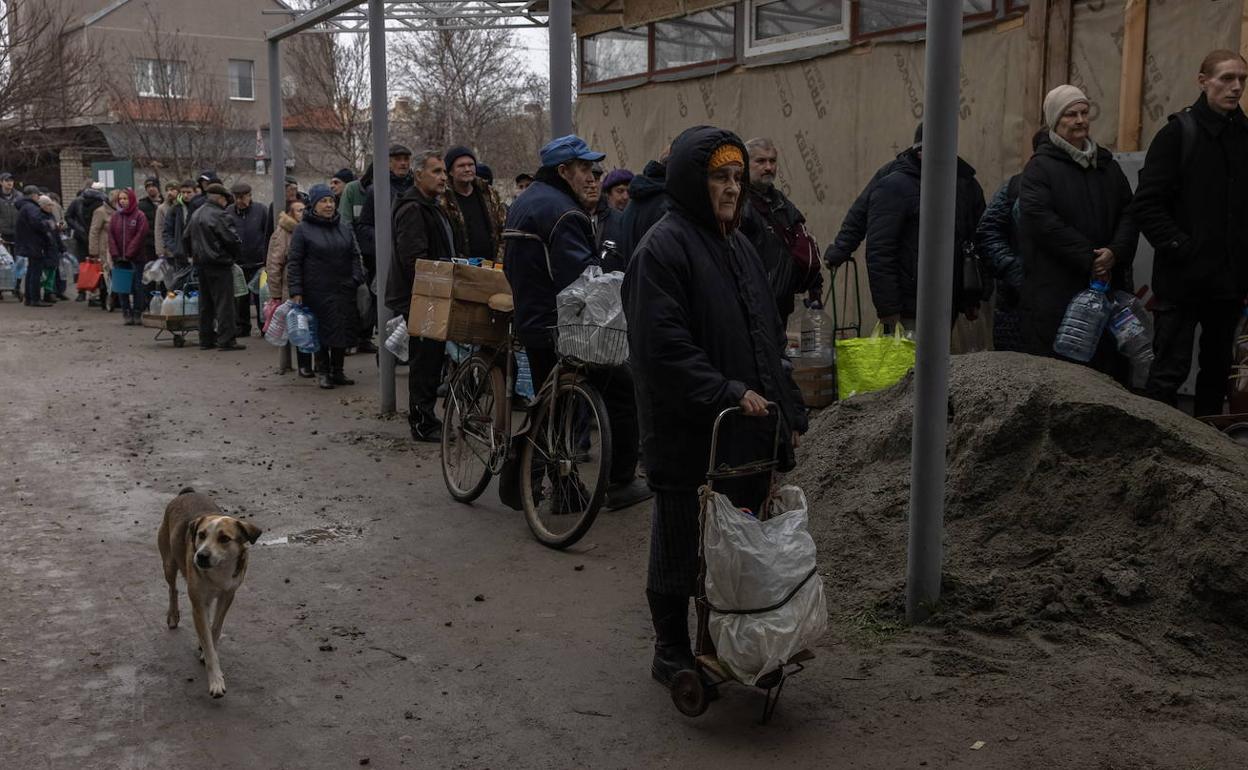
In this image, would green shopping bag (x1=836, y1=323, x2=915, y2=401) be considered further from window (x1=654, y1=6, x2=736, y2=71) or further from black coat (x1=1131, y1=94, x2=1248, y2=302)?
window (x1=654, y1=6, x2=736, y2=71)

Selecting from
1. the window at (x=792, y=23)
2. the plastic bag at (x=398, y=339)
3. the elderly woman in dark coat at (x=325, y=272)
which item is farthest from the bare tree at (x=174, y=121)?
the plastic bag at (x=398, y=339)

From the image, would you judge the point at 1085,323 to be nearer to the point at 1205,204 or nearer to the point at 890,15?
the point at 1205,204

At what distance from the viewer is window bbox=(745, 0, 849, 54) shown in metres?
11.6

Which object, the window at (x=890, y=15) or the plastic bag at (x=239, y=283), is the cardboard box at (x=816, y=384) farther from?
the plastic bag at (x=239, y=283)

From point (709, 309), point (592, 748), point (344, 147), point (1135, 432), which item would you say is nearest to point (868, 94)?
point (1135, 432)

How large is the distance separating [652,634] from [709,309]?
177 cm

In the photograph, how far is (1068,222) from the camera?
7516 millimetres

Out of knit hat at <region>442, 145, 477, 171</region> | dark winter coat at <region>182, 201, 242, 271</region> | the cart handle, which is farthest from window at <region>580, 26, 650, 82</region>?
the cart handle

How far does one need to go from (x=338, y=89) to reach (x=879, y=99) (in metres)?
24.1

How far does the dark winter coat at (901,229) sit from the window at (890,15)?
79.5 inches

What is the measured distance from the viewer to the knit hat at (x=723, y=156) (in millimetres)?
4598

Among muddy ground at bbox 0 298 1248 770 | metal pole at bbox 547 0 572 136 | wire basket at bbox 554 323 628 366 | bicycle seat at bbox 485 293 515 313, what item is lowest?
muddy ground at bbox 0 298 1248 770

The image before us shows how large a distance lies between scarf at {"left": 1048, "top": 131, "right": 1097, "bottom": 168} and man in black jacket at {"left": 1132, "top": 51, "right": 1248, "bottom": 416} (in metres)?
0.39

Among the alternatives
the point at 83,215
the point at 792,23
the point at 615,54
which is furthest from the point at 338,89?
the point at 792,23
